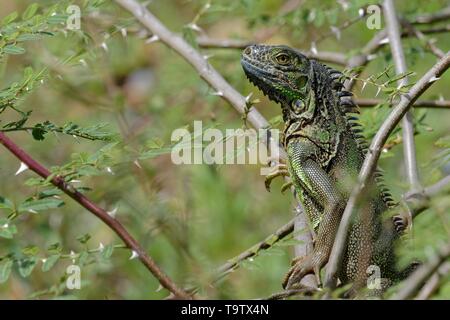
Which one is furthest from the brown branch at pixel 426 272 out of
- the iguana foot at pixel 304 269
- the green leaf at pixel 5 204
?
the green leaf at pixel 5 204

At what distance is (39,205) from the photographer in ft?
14.0

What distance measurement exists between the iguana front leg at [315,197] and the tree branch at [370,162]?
79cm

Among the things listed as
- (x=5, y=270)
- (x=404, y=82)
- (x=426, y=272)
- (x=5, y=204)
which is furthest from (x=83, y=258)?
(x=426, y=272)

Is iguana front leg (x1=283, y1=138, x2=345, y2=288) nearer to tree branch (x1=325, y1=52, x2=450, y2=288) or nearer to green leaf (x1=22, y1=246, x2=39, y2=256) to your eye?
tree branch (x1=325, y1=52, x2=450, y2=288)

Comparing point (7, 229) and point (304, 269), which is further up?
point (7, 229)

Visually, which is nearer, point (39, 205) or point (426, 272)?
point (426, 272)

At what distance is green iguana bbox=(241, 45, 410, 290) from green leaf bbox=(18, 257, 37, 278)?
1.38 metres

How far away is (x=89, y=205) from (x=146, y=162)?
3.80 m

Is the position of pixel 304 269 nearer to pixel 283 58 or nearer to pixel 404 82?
pixel 404 82

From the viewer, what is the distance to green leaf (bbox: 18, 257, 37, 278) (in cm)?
444

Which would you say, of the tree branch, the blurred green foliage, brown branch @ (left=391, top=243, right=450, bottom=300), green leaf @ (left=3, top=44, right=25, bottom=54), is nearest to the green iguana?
the blurred green foliage
